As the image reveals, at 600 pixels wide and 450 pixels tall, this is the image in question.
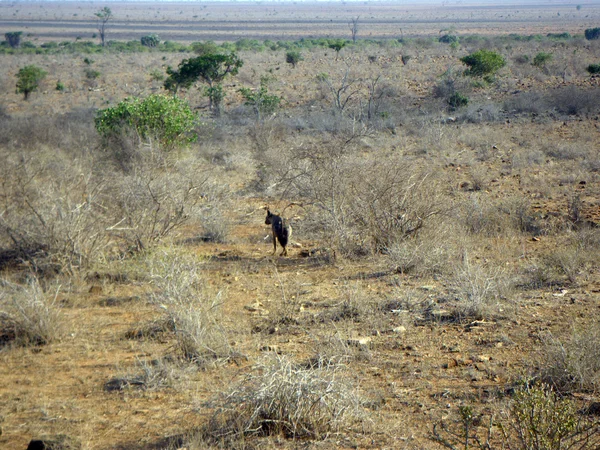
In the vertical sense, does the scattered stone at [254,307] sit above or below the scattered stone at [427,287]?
below

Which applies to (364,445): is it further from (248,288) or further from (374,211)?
(374,211)

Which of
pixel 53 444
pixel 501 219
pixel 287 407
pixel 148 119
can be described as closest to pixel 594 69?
pixel 501 219

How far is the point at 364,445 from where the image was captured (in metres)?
4.40

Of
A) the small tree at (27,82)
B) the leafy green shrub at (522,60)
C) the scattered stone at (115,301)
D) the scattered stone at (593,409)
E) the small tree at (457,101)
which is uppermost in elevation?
the leafy green shrub at (522,60)

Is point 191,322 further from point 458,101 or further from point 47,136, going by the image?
point 458,101

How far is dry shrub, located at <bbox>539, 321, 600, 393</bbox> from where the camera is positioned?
488 centimetres

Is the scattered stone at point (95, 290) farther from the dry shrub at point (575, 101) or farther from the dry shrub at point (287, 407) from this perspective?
the dry shrub at point (575, 101)

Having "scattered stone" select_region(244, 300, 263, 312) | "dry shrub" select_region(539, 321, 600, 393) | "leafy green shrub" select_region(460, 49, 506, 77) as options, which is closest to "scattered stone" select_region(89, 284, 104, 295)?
"scattered stone" select_region(244, 300, 263, 312)

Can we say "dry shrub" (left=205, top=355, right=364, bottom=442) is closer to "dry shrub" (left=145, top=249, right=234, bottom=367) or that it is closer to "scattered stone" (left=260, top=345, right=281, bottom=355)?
"dry shrub" (left=145, top=249, right=234, bottom=367)

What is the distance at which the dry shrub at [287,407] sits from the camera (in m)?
4.39

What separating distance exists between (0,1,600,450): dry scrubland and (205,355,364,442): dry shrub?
18mm

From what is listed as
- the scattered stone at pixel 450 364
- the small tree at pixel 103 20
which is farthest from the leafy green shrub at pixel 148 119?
the small tree at pixel 103 20

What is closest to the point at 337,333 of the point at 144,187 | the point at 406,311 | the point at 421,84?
the point at 406,311

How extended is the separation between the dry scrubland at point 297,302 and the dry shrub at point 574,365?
20 millimetres
